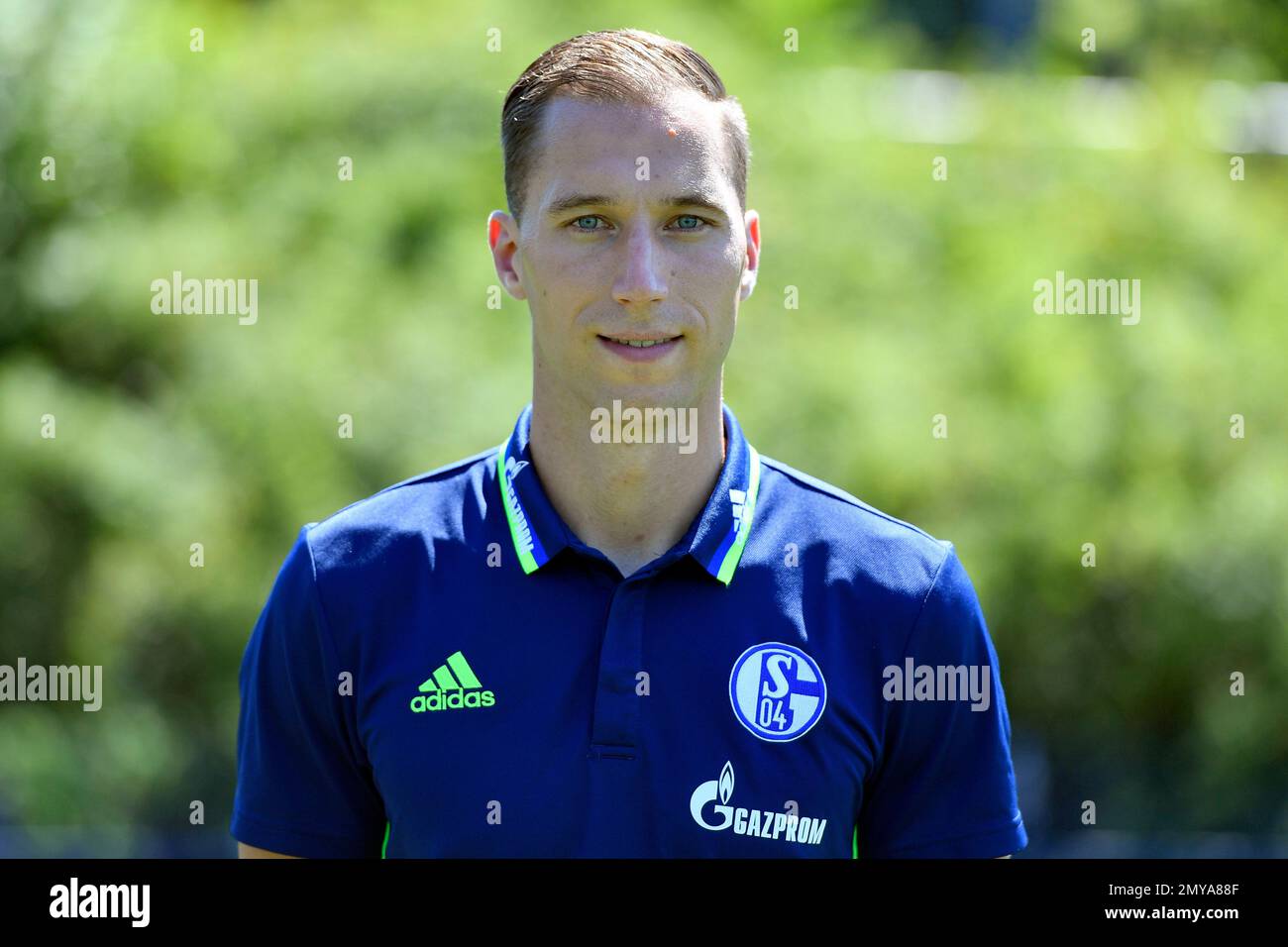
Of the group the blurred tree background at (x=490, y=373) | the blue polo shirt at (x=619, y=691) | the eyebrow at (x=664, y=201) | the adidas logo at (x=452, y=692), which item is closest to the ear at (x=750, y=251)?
the eyebrow at (x=664, y=201)

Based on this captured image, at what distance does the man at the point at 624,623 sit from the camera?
1.99 meters

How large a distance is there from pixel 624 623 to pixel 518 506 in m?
0.24

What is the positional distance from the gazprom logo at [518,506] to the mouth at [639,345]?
26 centimetres

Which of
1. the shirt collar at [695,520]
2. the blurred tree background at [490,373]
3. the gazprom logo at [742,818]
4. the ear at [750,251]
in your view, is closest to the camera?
the gazprom logo at [742,818]

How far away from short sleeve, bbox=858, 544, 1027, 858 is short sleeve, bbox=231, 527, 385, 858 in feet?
2.31

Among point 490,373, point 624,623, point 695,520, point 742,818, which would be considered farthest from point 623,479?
point 490,373

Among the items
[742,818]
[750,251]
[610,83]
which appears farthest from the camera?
[750,251]

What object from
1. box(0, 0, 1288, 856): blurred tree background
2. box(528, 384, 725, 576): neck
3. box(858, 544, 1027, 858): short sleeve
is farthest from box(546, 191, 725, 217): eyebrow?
box(0, 0, 1288, 856): blurred tree background

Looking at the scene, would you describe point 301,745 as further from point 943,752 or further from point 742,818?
point 943,752

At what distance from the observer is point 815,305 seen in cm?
669

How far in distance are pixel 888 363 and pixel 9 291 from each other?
3.85 metres

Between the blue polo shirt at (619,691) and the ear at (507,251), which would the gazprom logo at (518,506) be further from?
the ear at (507,251)

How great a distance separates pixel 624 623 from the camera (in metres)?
2.05

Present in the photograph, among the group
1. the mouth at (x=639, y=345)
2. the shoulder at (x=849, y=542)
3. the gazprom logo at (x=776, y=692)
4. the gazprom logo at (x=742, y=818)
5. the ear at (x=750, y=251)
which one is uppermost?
the ear at (x=750, y=251)
